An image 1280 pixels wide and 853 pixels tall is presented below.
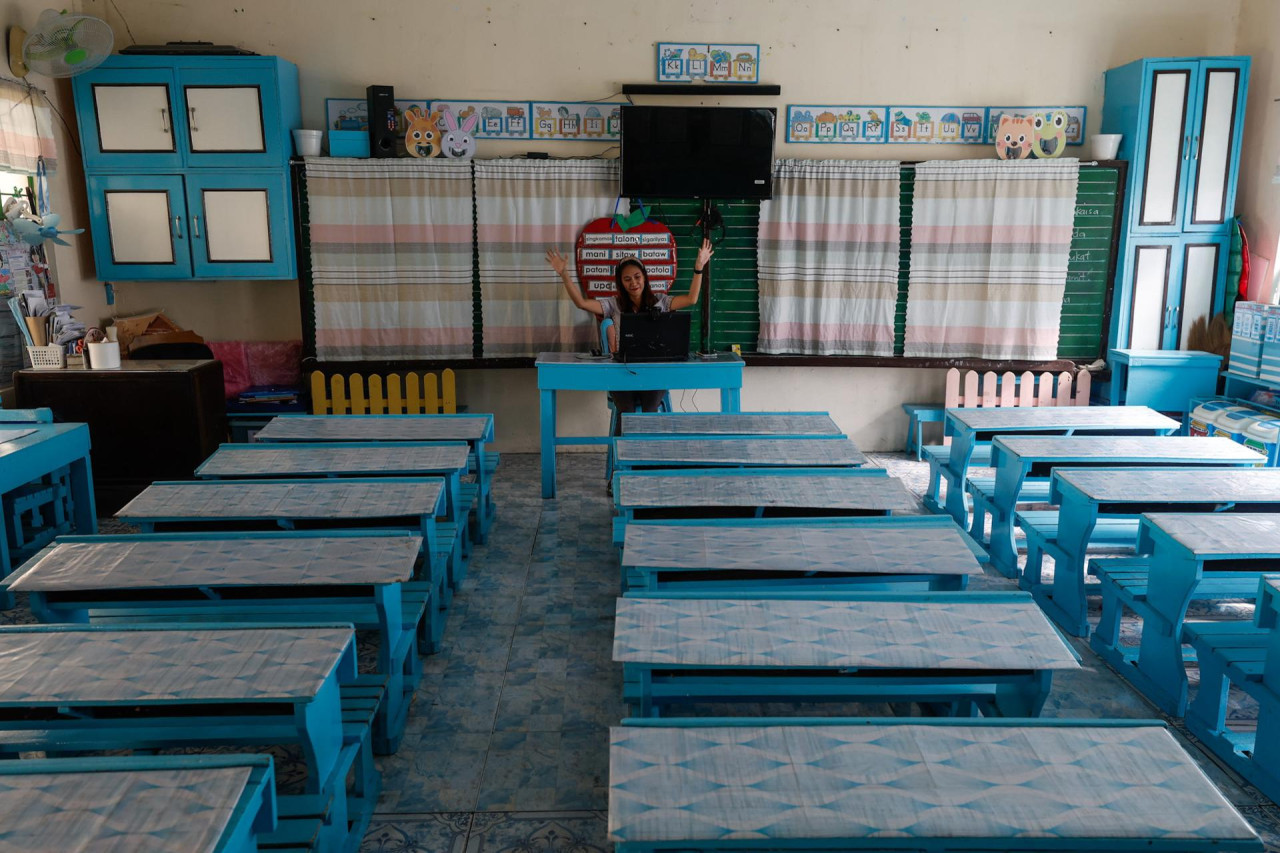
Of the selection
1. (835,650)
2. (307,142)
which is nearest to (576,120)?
(307,142)

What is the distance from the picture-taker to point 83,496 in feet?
15.5

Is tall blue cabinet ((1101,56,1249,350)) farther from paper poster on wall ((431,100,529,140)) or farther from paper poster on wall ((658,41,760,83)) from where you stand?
paper poster on wall ((431,100,529,140))

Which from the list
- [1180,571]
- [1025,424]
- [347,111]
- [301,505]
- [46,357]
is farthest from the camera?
[347,111]

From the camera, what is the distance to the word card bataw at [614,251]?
6.37 meters

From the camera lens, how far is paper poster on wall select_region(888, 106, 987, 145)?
6.39 meters

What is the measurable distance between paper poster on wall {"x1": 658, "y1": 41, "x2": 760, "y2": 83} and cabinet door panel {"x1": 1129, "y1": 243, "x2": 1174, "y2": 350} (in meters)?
2.92

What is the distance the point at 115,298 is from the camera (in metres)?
6.31

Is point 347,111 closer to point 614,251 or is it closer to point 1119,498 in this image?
point 614,251

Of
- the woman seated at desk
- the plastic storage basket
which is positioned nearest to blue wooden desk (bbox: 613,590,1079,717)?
the woman seated at desk

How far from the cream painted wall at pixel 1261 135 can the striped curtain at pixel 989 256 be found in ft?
3.82

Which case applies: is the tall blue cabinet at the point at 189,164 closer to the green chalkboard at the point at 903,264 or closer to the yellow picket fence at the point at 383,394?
the yellow picket fence at the point at 383,394

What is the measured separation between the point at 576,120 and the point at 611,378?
199 centimetres

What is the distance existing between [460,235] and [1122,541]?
440 centimetres

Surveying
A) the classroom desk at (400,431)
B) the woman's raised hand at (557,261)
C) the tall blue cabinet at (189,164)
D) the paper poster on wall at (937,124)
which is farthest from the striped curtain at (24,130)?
the paper poster on wall at (937,124)
